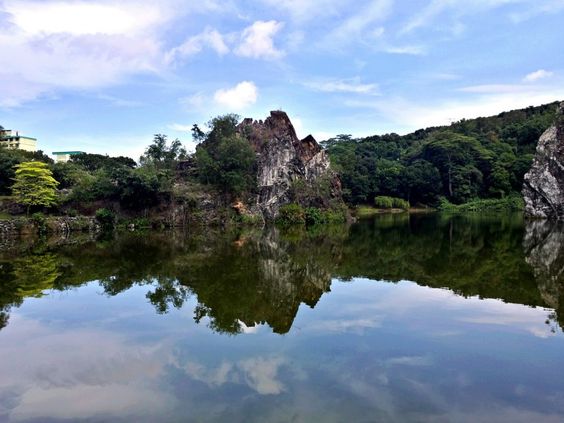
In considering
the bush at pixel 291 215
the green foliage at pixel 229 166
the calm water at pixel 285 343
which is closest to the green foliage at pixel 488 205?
the bush at pixel 291 215

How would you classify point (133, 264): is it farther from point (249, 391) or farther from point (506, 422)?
point (506, 422)

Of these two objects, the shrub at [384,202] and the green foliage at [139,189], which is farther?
the shrub at [384,202]

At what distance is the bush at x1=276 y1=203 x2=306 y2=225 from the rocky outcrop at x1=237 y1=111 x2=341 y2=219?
2.81ft

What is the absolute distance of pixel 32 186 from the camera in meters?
33.7

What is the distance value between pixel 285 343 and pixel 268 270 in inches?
294

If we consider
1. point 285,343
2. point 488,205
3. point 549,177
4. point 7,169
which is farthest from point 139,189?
point 488,205

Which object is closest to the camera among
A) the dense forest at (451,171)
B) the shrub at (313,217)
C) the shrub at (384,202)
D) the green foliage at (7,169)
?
the green foliage at (7,169)

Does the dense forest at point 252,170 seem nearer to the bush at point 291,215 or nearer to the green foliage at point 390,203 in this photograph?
the green foliage at point 390,203

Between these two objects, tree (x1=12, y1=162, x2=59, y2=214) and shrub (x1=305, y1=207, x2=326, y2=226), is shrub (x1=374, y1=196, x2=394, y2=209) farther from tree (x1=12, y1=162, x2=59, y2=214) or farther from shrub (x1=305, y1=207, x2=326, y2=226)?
tree (x1=12, y1=162, x2=59, y2=214)

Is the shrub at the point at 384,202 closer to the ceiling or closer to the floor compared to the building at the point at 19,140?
closer to the floor

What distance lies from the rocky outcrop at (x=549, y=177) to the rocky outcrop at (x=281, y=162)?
70.7 ft

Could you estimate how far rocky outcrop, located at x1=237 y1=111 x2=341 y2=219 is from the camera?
4547 cm

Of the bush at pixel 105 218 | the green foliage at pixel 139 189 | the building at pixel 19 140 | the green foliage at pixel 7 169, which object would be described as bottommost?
the bush at pixel 105 218

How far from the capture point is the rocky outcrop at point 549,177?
46.6m
